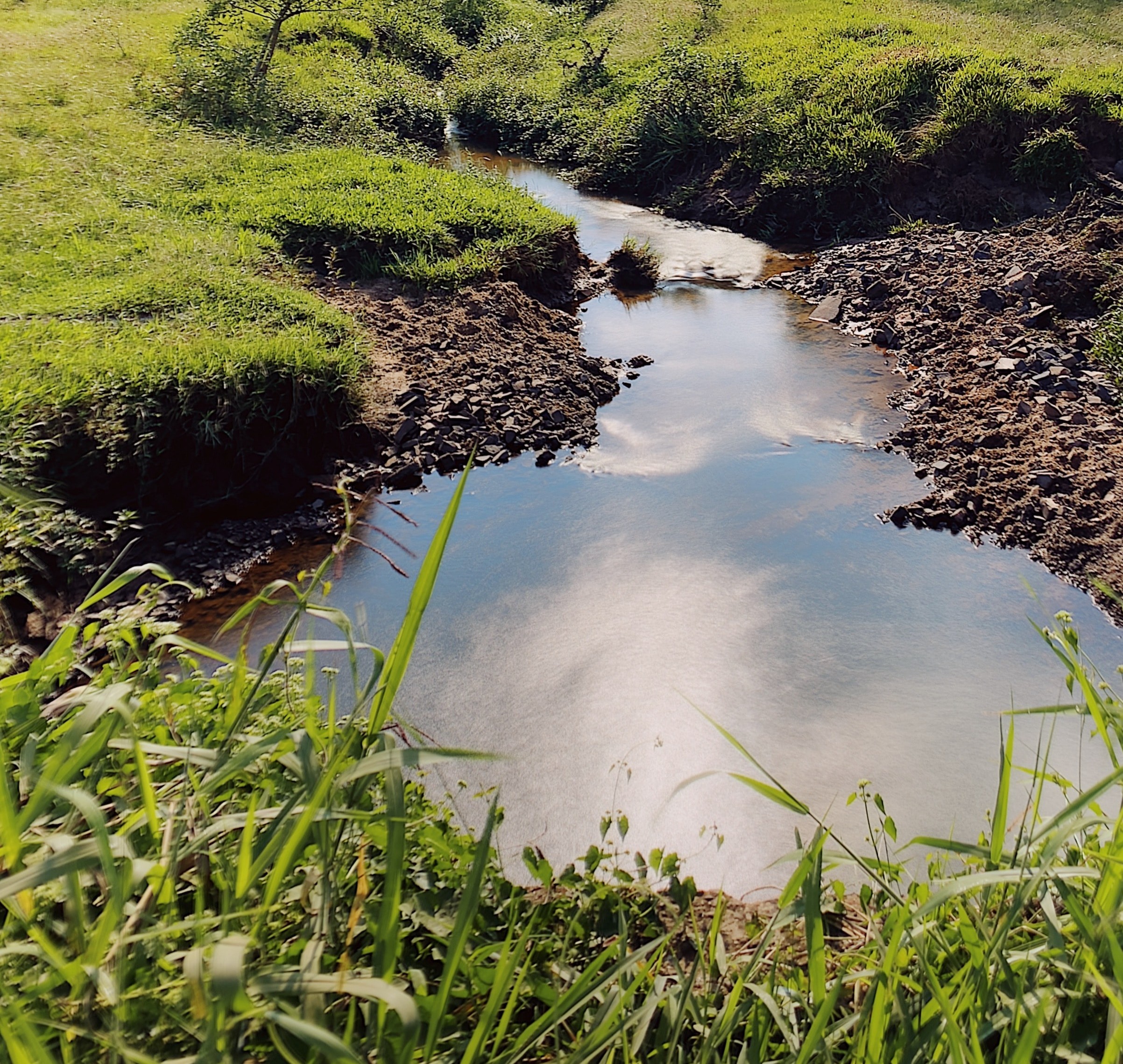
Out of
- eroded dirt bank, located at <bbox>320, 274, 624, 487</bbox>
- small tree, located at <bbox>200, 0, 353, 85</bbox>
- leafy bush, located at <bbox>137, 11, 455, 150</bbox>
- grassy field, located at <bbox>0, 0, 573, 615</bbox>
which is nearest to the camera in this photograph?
grassy field, located at <bbox>0, 0, 573, 615</bbox>

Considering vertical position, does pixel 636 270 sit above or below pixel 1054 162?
A: below

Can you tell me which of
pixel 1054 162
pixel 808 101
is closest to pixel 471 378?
pixel 1054 162

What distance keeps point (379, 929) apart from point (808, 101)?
13.7 meters

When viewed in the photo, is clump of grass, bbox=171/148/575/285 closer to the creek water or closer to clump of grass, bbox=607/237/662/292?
clump of grass, bbox=607/237/662/292

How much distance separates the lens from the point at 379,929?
156cm

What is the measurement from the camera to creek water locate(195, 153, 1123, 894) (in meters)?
4.05

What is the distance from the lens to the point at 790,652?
495 cm

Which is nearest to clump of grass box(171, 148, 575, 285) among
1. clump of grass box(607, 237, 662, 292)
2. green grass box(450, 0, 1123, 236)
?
clump of grass box(607, 237, 662, 292)

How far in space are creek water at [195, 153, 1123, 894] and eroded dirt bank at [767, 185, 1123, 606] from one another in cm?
28

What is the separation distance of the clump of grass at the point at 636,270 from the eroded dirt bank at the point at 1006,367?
4.58ft

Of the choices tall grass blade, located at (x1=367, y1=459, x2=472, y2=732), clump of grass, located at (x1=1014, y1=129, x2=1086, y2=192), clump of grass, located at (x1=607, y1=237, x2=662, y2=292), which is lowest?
clump of grass, located at (x1=607, y1=237, x2=662, y2=292)

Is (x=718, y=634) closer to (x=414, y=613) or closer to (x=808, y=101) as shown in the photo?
(x=414, y=613)

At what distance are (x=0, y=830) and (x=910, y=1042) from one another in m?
1.78

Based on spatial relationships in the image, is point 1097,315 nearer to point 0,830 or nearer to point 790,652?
point 790,652
